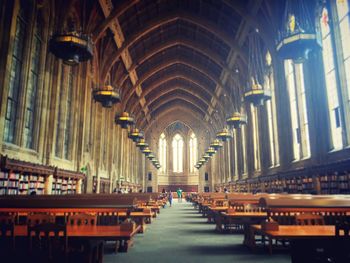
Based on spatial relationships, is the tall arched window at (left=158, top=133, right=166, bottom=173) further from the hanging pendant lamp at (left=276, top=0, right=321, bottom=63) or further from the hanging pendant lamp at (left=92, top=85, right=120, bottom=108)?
the hanging pendant lamp at (left=276, top=0, right=321, bottom=63)

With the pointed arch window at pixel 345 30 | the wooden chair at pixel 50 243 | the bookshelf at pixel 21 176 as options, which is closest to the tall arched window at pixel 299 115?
the pointed arch window at pixel 345 30

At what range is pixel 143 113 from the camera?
126ft

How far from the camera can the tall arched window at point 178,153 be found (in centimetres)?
4762

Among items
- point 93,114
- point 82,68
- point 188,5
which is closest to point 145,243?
point 82,68

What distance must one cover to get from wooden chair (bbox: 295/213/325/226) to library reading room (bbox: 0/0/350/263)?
0.03m

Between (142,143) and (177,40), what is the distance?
25.7ft

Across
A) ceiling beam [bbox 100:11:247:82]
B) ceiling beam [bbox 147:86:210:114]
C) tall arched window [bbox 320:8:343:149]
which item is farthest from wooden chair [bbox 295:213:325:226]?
ceiling beam [bbox 147:86:210:114]

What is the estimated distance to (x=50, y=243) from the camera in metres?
3.05

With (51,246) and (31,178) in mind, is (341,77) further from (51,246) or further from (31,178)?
(31,178)

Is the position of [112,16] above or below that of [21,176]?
above

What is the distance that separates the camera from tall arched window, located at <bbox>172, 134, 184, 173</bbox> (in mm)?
47625

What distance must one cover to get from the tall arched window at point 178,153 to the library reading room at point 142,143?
17.5 m

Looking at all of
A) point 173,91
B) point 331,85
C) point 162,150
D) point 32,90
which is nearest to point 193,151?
point 162,150

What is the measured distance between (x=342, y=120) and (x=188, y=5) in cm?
1312
